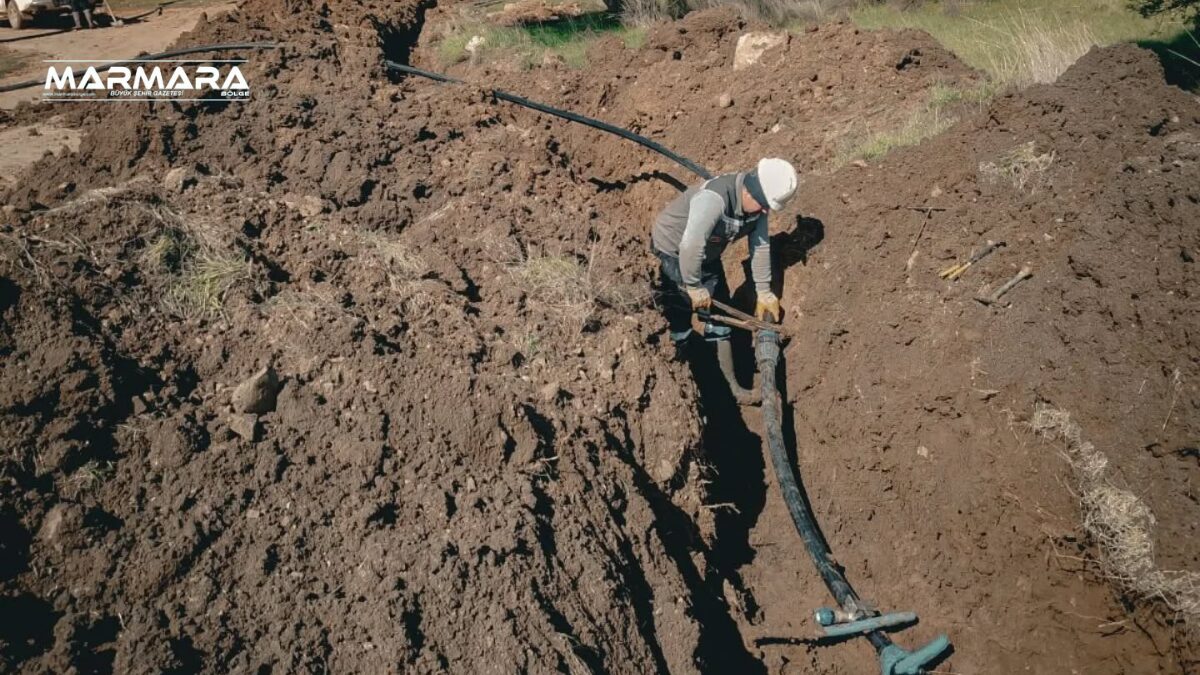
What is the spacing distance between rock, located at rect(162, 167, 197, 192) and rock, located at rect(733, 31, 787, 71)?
5.64 m

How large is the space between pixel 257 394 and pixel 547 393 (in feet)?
5.17

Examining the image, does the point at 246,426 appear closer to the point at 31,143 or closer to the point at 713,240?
the point at 713,240

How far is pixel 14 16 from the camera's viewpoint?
38.0ft

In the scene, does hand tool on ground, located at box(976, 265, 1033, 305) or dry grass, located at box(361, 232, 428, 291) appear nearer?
dry grass, located at box(361, 232, 428, 291)

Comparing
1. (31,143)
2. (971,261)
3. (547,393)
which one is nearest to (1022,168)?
(971,261)

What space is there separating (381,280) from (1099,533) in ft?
15.1

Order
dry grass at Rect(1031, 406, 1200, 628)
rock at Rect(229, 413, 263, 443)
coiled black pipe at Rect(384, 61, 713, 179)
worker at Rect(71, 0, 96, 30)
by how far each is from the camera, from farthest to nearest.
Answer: worker at Rect(71, 0, 96, 30), coiled black pipe at Rect(384, 61, 713, 179), dry grass at Rect(1031, 406, 1200, 628), rock at Rect(229, 413, 263, 443)

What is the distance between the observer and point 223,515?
123 inches

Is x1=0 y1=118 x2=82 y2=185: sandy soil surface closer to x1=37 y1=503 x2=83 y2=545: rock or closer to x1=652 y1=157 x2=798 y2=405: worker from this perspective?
x1=37 y1=503 x2=83 y2=545: rock

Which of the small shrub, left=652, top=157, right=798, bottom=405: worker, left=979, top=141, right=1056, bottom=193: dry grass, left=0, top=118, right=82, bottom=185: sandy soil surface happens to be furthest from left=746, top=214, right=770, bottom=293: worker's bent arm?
left=0, top=118, right=82, bottom=185: sandy soil surface

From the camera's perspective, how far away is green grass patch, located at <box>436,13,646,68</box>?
9367 millimetres

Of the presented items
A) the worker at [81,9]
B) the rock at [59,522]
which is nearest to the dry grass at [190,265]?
the rock at [59,522]

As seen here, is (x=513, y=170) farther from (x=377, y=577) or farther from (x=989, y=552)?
(x=989, y=552)

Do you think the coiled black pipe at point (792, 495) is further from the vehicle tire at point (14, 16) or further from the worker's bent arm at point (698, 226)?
the vehicle tire at point (14, 16)
